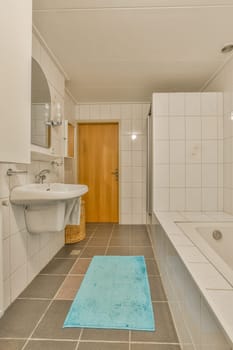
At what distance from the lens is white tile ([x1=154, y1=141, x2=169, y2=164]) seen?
105 inches

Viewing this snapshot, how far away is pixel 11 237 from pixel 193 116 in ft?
7.58

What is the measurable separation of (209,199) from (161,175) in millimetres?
641

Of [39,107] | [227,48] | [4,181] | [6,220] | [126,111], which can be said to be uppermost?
[227,48]

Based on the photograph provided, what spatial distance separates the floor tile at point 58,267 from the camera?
82.5 inches

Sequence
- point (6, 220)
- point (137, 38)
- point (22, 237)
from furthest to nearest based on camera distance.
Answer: point (137, 38) → point (22, 237) → point (6, 220)

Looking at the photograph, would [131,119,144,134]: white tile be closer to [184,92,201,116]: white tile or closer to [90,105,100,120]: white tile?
[90,105,100,120]: white tile

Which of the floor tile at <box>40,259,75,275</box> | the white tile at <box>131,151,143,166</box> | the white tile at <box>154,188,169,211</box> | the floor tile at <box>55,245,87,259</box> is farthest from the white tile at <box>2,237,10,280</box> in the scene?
the white tile at <box>131,151,143,166</box>

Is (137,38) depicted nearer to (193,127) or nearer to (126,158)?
(193,127)

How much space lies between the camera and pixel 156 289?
178cm

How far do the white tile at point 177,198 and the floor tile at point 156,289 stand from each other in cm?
95

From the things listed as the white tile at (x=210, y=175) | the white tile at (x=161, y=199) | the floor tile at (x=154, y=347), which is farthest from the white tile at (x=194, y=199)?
the floor tile at (x=154, y=347)

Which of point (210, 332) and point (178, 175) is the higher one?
point (178, 175)

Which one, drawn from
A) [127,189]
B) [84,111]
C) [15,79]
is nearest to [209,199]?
[127,189]

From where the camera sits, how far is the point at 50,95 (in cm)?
234
